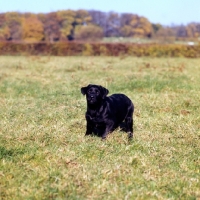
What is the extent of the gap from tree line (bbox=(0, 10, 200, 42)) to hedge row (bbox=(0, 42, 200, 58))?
6124 centimetres

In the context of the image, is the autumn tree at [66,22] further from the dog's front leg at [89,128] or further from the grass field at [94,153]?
the dog's front leg at [89,128]

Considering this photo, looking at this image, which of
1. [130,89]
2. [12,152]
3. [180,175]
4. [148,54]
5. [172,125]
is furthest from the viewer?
[148,54]

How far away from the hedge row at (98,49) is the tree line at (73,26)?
6124 cm

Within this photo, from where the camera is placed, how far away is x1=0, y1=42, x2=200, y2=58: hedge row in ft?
130

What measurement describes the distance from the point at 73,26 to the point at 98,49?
305ft

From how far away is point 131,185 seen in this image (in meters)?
5.15

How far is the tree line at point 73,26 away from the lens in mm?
110562

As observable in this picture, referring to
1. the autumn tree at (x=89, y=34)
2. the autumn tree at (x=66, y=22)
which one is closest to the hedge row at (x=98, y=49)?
the autumn tree at (x=89, y=34)

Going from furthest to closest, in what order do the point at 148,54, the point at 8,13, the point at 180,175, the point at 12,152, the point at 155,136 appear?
the point at 8,13 → the point at 148,54 → the point at 155,136 → the point at 12,152 → the point at 180,175

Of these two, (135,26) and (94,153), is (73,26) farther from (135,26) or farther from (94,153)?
(94,153)

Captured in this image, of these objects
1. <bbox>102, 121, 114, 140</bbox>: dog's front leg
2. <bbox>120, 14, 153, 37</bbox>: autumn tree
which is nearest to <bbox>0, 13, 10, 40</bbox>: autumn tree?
<bbox>120, 14, 153, 37</bbox>: autumn tree

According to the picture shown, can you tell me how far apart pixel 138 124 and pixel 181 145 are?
171 centimetres

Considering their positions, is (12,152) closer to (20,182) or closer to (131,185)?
(20,182)

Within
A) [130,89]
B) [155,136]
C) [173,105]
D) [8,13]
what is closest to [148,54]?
[130,89]
